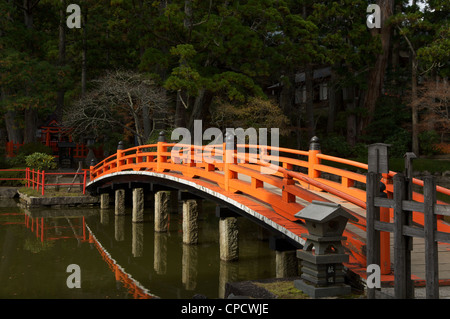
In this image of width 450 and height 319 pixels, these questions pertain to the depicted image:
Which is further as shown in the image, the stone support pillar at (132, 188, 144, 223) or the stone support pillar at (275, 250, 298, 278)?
the stone support pillar at (132, 188, 144, 223)

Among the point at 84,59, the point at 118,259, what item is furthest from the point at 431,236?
the point at 84,59

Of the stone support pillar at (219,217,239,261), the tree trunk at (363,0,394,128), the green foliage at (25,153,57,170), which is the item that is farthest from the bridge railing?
the tree trunk at (363,0,394,128)

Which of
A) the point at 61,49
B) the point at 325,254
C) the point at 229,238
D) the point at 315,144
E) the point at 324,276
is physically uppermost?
the point at 61,49

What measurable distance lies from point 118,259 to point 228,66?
16.2m

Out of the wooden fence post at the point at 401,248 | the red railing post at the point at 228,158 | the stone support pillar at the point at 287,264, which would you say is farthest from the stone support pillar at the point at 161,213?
the wooden fence post at the point at 401,248

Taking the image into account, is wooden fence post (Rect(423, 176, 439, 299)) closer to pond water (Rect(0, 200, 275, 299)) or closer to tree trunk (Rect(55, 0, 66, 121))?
pond water (Rect(0, 200, 275, 299))

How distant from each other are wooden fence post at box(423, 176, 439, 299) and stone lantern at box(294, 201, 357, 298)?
1.23 metres

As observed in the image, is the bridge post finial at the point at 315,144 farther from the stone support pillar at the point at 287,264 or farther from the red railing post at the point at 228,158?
the stone support pillar at the point at 287,264

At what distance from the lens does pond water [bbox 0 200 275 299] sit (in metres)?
10.3

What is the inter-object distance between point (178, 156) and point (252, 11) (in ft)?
49.0

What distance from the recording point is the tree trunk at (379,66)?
31389 millimetres

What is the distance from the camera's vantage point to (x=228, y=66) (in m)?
27.2

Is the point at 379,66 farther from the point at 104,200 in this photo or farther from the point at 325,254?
the point at 325,254
